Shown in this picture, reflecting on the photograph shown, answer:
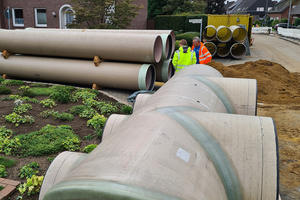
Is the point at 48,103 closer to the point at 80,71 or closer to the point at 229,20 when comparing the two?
the point at 80,71

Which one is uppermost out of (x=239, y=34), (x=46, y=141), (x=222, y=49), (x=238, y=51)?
(x=239, y=34)

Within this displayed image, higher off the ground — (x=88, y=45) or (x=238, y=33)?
(x=238, y=33)

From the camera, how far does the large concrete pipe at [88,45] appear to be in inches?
278

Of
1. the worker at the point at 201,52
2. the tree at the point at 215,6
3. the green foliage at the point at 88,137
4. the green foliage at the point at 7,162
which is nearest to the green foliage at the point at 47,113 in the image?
the green foliage at the point at 88,137

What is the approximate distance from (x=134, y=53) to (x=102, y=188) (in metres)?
5.99

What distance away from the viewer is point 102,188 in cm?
138

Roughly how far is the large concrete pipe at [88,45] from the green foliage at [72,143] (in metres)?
3.47

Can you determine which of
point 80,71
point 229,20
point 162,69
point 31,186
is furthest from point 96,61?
point 229,20

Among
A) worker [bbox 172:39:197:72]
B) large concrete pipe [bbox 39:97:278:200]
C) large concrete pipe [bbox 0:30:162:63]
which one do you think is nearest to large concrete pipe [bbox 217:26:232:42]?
large concrete pipe [bbox 0:30:162:63]

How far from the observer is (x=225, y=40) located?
15523 mm

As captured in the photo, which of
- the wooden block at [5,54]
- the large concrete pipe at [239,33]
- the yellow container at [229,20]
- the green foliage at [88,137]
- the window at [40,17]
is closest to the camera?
the green foliage at [88,137]

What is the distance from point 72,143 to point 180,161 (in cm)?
303

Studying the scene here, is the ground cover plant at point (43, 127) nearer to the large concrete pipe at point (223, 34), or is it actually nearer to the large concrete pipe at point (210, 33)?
the large concrete pipe at point (210, 33)

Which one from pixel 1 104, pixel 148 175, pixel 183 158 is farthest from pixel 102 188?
pixel 1 104
